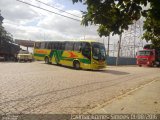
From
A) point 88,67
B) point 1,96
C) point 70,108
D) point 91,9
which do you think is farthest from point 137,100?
point 88,67

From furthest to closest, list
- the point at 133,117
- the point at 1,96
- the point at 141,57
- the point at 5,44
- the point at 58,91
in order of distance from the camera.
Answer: the point at 5,44
the point at 141,57
the point at 58,91
the point at 1,96
the point at 133,117

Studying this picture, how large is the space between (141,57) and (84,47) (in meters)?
19.5

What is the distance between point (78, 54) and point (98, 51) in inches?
76.2

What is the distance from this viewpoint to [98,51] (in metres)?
29.8

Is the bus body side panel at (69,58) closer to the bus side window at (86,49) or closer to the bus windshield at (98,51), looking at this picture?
the bus side window at (86,49)

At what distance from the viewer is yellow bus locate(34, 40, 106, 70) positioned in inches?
1163

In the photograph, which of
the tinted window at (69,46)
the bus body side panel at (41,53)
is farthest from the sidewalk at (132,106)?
the bus body side panel at (41,53)

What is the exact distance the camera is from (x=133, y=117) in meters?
8.16

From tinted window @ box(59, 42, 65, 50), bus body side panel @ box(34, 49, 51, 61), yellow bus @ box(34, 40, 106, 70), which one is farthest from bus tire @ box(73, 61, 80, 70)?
bus body side panel @ box(34, 49, 51, 61)

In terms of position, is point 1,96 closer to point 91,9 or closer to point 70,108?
point 70,108

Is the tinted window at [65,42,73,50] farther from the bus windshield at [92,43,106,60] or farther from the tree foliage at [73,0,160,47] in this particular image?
the tree foliage at [73,0,160,47]

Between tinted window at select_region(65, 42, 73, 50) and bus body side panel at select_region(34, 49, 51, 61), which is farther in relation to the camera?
bus body side panel at select_region(34, 49, 51, 61)

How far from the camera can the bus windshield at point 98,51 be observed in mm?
29547

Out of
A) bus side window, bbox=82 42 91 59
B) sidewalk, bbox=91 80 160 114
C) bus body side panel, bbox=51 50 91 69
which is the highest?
bus side window, bbox=82 42 91 59
